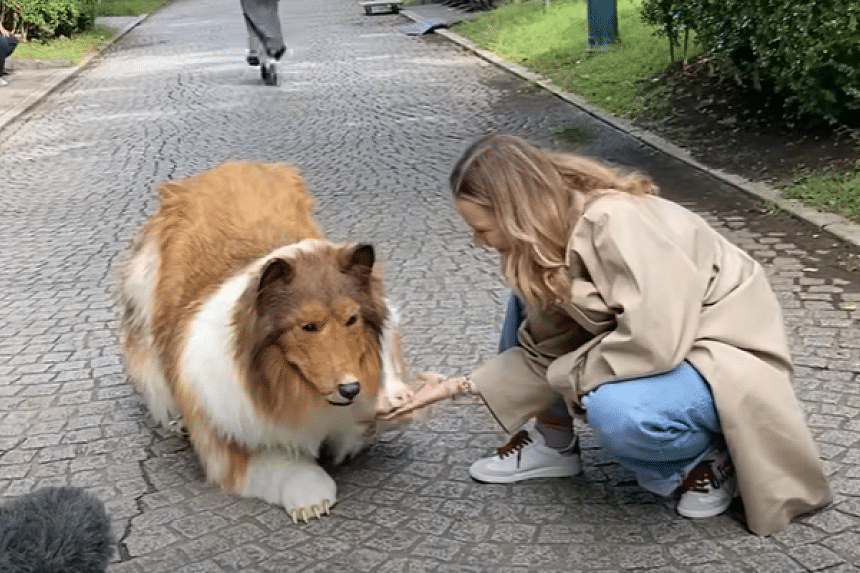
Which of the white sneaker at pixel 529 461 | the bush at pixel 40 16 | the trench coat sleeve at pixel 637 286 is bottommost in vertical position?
the white sneaker at pixel 529 461

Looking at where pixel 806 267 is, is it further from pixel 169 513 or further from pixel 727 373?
pixel 169 513

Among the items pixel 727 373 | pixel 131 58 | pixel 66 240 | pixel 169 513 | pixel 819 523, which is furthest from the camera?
pixel 131 58

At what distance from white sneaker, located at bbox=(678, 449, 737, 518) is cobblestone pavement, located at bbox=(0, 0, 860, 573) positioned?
52mm

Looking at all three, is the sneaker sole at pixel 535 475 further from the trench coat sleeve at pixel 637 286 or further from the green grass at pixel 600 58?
the green grass at pixel 600 58

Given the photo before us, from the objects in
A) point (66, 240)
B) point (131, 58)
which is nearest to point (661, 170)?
point (66, 240)

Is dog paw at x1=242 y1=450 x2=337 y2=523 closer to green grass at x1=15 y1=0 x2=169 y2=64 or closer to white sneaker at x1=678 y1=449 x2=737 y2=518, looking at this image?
white sneaker at x1=678 y1=449 x2=737 y2=518

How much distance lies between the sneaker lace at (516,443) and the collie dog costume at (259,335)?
1.55 ft

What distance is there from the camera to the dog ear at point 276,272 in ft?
11.6

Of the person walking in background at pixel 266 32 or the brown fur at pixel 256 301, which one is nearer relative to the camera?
the brown fur at pixel 256 301

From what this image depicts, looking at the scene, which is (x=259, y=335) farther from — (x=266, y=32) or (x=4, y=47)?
(x=4, y=47)

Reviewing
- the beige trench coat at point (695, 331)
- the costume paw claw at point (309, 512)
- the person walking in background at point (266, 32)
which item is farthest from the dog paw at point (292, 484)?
the person walking in background at point (266, 32)

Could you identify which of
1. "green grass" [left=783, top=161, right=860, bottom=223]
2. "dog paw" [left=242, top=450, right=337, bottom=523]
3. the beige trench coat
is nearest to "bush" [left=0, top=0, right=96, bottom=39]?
"green grass" [left=783, top=161, right=860, bottom=223]

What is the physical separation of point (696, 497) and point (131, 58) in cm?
1752

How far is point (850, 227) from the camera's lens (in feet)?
22.1
